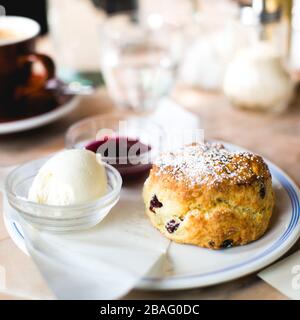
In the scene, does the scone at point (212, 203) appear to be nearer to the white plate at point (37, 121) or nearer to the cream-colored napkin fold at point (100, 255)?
the cream-colored napkin fold at point (100, 255)

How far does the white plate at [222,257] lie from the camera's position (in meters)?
0.89

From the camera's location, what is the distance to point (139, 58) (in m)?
1.89

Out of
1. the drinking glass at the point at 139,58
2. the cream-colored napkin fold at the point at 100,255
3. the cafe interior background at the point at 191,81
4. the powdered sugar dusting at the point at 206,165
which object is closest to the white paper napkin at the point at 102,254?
the cream-colored napkin fold at the point at 100,255

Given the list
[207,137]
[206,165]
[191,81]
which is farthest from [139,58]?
[206,165]

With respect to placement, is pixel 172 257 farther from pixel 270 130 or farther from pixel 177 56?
pixel 177 56

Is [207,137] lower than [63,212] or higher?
lower

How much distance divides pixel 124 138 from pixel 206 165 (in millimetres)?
314

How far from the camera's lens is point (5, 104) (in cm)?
149

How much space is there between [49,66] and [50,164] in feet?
1.75

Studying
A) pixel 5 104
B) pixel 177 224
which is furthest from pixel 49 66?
pixel 177 224

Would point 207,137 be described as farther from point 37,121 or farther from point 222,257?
point 222,257

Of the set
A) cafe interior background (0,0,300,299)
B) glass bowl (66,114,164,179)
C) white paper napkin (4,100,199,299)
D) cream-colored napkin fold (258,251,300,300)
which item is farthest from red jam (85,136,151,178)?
cream-colored napkin fold (258,251,300,300)

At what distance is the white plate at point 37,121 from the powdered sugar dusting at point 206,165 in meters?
0.48

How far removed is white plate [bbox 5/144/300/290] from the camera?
895mm
